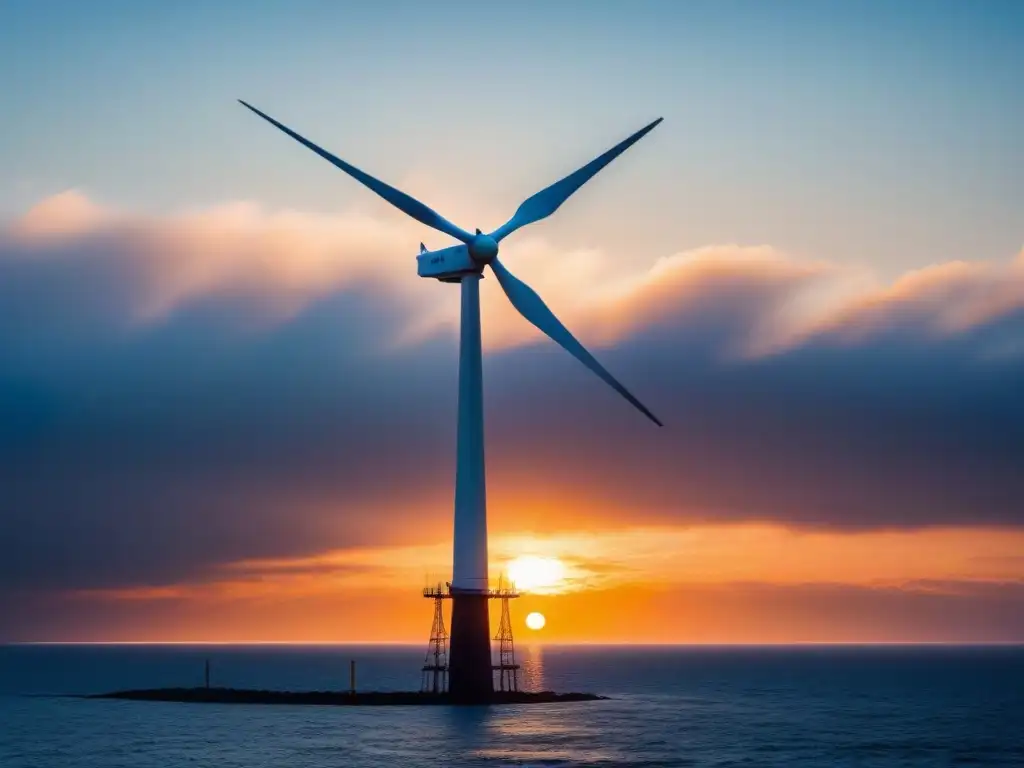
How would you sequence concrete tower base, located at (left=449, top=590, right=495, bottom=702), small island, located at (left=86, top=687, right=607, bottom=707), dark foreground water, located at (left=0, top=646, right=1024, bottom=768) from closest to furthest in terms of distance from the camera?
dark foreground water, located at (left=0, top=646, right=1024, bottom=768)
concrete tower base, located at (left=449, top=590, right=495, bottom=702)
small island, located at (left=86, top=687, right=607, bottom=707)

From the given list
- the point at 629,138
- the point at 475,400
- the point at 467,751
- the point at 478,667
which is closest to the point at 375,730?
the point at 478,667

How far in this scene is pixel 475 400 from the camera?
11600cm

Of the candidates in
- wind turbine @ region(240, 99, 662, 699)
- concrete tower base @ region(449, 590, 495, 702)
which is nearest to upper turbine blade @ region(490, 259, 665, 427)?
wind turbine @ region(240, 99, 662, 699)

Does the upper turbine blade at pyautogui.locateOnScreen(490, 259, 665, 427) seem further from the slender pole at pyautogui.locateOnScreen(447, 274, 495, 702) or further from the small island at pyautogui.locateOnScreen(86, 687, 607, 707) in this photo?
the small island at pyautogui.locateOnScreen(86, 687, 607, 707)

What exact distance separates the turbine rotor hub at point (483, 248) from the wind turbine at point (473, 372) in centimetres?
8

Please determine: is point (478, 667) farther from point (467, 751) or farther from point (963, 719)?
point (963, 719)

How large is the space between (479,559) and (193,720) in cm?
3760

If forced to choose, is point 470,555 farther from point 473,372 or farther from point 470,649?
point 473,372

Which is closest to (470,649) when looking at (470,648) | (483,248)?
(470,648)

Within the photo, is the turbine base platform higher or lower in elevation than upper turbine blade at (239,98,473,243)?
lower

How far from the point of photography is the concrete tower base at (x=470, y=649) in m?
113

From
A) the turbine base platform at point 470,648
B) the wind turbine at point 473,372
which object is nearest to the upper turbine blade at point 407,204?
the wind turbine at point 473,372

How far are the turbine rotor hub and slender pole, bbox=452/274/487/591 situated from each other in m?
1.98

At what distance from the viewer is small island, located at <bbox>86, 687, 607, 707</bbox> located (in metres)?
124
